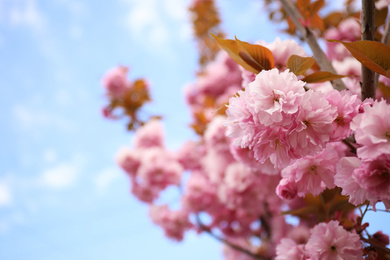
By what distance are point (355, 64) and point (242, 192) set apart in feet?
2.22

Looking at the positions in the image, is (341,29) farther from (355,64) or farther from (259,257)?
(259,257)

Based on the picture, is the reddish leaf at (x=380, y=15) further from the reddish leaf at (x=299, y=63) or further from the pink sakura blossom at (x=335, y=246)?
the pink sakura blossom at (x=335, y=246)

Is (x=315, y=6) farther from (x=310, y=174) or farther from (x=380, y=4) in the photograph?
(x=310, y=174)

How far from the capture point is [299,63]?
1.69ft

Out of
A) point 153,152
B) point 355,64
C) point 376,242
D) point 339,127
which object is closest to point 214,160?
point 153,152

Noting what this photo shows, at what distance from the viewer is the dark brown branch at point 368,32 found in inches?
20.7

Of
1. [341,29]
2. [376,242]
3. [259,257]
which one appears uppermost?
[341,29]

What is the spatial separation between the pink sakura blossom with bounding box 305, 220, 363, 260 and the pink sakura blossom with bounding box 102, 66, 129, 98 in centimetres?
153

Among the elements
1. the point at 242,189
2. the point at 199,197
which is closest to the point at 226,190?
the point at 242,189

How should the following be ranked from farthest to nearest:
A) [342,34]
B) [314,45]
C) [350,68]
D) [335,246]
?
[342,34] < [350,68] < [314,45] < [335,246]

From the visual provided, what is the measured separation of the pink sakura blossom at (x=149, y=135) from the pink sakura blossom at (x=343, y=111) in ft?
5.16

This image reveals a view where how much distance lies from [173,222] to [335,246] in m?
1.37

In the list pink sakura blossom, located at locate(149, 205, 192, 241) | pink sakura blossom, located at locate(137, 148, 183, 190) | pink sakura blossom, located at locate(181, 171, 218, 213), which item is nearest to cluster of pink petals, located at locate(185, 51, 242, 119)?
pink sakura blossom, located at locate(137, 148, 183, 190)

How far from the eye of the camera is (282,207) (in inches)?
64.1
